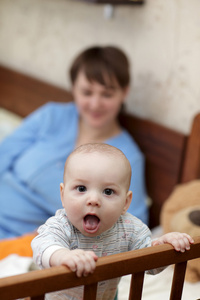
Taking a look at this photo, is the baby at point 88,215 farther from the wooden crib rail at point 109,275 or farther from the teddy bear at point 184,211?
the teddy bear at point 184,211

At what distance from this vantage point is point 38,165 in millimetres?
1748

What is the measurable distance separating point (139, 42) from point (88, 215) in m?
1.28

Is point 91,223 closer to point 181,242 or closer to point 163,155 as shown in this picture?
point 181,242

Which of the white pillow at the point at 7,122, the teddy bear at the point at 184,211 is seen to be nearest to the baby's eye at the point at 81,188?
the teddy bear at the point at 184,211

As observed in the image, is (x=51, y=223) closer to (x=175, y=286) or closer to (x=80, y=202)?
(x=80, y=202)

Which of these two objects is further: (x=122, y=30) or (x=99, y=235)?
(x=122, y=30)

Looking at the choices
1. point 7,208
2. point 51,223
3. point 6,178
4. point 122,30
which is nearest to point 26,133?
point 6,178

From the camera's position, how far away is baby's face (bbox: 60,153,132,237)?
71cm

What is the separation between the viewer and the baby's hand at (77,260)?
2.16 ft

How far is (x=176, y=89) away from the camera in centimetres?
173

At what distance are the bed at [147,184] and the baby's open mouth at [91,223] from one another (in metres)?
0.05

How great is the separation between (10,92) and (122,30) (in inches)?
37.4

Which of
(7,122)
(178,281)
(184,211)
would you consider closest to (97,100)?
(184,211)

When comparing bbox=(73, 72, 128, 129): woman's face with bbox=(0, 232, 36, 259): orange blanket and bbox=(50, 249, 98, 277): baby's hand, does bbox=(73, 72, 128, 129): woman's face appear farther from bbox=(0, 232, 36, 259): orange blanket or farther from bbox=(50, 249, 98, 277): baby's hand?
bbox=(50, 249, 98, 277): baby's hand
